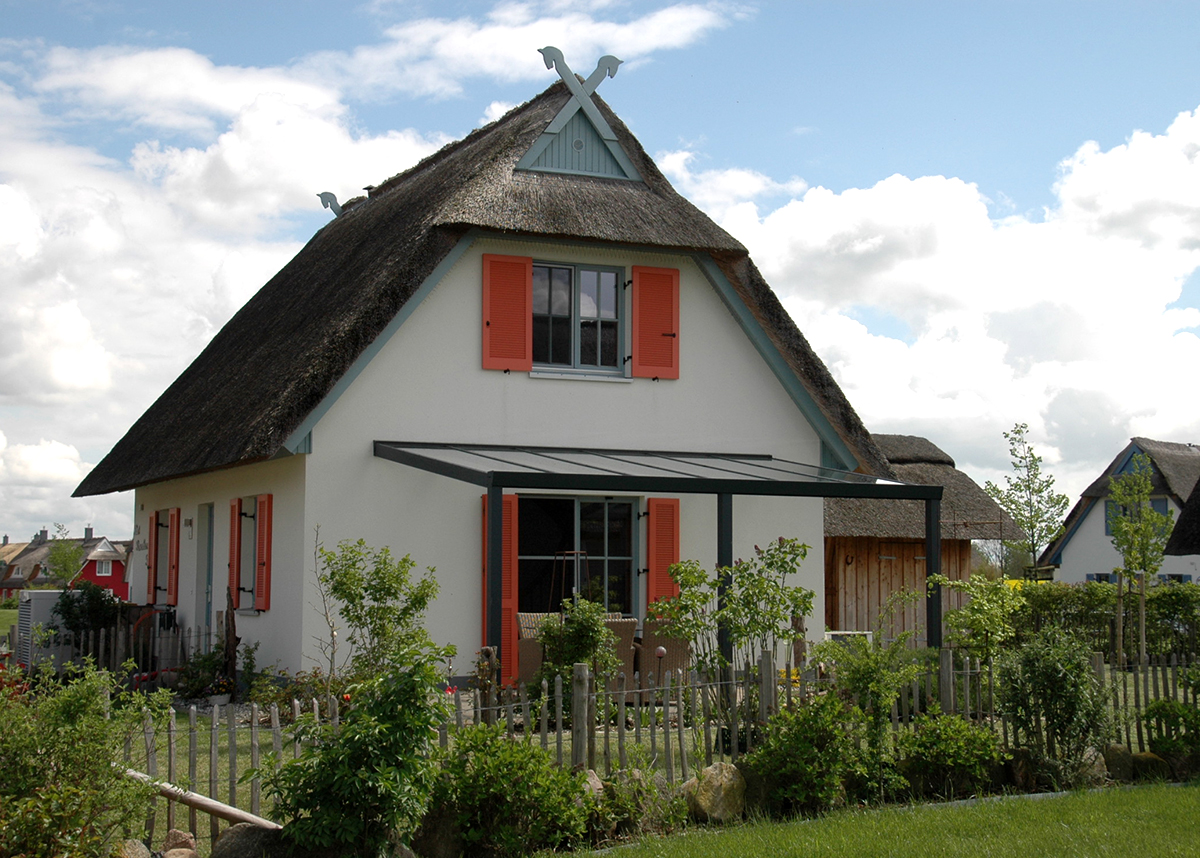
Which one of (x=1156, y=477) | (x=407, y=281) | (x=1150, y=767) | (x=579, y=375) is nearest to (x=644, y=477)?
(x=579, y=375)

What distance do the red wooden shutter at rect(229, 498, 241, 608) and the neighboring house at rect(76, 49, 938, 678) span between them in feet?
0.11

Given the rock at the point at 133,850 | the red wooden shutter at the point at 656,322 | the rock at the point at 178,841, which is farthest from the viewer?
A: the red wooden shutter at the point at 656,322

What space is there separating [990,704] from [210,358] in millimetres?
12419

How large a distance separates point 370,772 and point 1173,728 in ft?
18.2

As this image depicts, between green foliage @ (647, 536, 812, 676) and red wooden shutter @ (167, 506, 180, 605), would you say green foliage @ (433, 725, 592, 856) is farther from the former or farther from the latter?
red wooden shutter @ (167, 506, 180, 605)

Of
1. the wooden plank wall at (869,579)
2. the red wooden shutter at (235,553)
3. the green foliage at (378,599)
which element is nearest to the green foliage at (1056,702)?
the green foliage at (378,599)

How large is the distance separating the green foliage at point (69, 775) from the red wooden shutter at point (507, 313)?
6630 mm

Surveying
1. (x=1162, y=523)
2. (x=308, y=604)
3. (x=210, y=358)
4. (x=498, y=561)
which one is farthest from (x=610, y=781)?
(x=1162, y=523)

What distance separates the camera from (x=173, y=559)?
50.6 ft

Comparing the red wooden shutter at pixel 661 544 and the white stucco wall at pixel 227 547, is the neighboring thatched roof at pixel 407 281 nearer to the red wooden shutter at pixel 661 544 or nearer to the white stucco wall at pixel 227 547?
the white stucco wall at pixel 227 547

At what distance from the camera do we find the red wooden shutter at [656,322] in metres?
12.2

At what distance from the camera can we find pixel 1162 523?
57.4 feet

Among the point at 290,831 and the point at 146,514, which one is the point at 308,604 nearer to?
the point at 290,831

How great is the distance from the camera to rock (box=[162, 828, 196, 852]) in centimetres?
556
